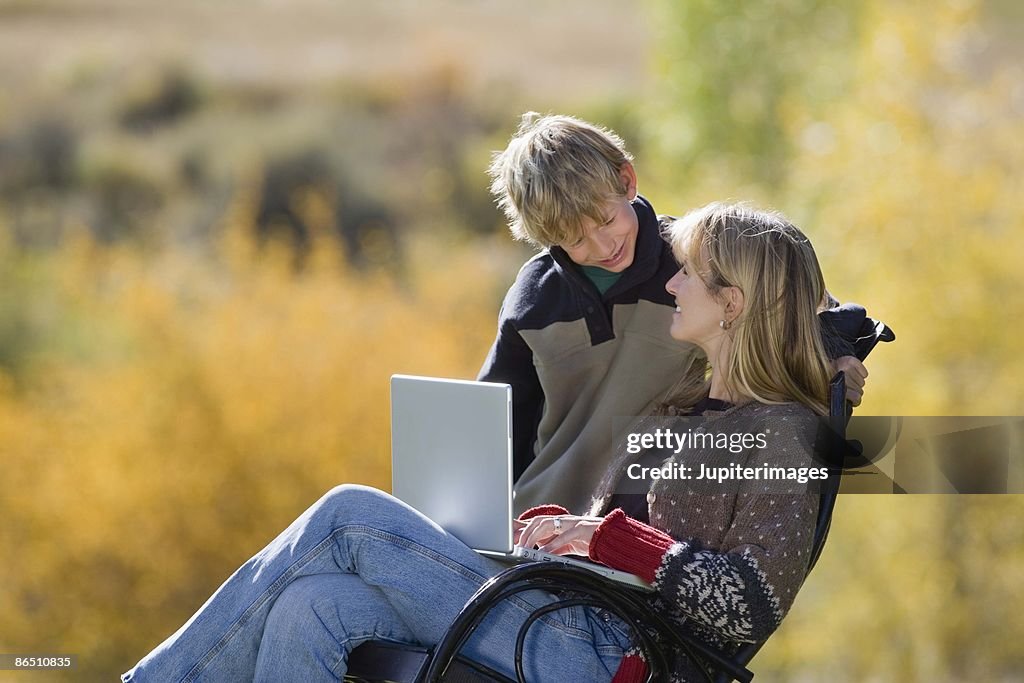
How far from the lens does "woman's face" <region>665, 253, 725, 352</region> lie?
226 cm

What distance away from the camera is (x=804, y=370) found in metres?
A: 2.23

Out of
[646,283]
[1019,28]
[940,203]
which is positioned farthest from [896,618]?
[646,283]

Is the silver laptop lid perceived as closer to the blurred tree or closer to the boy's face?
the boy's face

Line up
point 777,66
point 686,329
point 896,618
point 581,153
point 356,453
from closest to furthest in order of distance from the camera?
point 686,329
point 581,153
point 896,618
point 356,453
point 777,66

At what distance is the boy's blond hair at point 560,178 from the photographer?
2.50m

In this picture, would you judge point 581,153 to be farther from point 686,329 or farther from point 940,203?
point 940,203

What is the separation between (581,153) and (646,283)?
320mm

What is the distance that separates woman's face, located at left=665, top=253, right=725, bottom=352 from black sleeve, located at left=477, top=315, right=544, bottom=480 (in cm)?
54

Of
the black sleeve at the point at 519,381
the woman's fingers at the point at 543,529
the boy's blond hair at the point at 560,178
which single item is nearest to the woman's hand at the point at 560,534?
the woman's fingers at the point at 543,529

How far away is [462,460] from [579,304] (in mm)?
599

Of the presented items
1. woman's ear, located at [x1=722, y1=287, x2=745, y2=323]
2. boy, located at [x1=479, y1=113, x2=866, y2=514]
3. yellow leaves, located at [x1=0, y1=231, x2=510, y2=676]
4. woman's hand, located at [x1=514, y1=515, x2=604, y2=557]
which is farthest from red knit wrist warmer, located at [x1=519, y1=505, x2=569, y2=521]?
yellow leaves, located at [x1=0, y1=231, x2=510, y2=676]

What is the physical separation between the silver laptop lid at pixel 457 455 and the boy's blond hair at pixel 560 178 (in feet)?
1.56

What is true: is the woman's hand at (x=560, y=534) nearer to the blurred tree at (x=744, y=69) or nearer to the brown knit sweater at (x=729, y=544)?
the brown knit sweater at (x=729, y=544)

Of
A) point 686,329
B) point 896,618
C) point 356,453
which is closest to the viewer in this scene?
point 686,329
